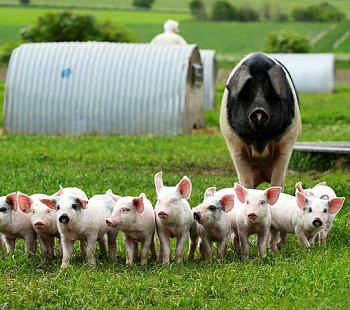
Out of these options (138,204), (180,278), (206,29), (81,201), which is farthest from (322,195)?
(206,29)

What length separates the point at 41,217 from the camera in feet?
26.9

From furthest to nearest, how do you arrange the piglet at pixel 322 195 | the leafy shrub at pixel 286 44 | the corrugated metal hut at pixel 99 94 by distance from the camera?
1. the leafy shrub at pixel 286 44
2. the corrugated metal hut at pixel 99 94
3. the piglet at pixel 322 195

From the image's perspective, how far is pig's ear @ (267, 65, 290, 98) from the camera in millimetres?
10414

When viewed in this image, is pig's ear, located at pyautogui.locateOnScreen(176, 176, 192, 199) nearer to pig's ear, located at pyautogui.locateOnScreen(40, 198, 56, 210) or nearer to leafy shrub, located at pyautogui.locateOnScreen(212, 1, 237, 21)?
pig's ear, located at pyautogui.locateOnScreen(40, 198, 56, 210)

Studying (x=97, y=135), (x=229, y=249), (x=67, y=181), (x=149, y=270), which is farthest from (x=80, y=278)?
(x=97, y=135)

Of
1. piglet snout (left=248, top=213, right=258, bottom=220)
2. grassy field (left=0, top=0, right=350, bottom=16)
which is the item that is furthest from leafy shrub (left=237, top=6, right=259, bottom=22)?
piglet snout (left=248, top=213, right=258, bottom=220)

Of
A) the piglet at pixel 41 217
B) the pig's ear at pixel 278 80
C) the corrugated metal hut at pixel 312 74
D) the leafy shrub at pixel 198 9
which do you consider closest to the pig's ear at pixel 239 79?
the pig's ear at pixel 278 80

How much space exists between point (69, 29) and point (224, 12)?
37571 mm

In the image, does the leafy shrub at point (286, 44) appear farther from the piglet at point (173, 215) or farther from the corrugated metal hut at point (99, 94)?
the piglet at point (173, 215)

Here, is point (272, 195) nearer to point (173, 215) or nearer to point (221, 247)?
point (221, 247)

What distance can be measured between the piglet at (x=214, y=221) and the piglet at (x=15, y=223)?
1339 millimetres

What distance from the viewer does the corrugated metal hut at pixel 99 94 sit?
2139 centimetres

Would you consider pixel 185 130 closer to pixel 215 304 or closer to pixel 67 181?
pixel 67 181

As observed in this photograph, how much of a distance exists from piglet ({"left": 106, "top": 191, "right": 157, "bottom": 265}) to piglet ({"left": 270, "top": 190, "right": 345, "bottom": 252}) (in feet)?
3.93
